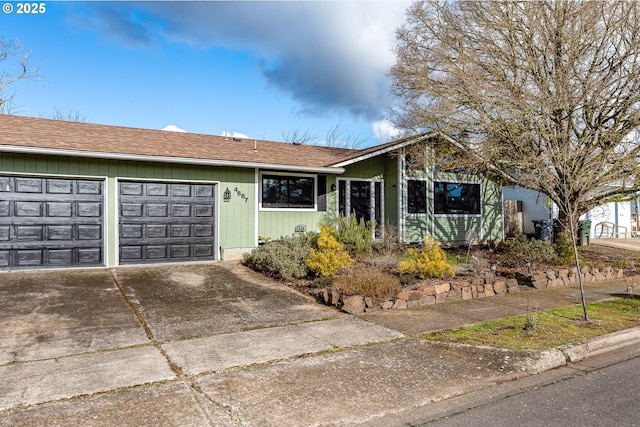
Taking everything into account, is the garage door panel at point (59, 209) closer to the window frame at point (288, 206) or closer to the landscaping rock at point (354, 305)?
the window frame at point (288, 206)

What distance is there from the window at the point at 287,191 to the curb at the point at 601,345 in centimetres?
895

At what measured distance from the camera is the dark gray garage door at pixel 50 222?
29.8ft

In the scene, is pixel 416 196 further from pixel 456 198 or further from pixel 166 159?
pixel 166 159

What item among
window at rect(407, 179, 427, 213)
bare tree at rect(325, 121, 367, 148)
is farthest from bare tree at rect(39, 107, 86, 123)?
window at rect(407, 179, 427, 213)

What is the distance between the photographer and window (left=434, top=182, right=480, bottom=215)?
15.4m

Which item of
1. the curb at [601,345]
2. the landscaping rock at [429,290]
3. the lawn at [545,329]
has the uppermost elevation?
the landscaping rock at [429,290]

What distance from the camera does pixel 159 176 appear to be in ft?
34.6

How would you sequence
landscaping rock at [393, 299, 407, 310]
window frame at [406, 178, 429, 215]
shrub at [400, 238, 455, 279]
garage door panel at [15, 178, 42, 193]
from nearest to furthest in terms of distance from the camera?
landscaping rock at [393, 299, 407, 310]
shrub at [400, 238, 455, 279]
garage door panel at [15, 178, 42, 193]
window frame at [406, 178, 429, 215]

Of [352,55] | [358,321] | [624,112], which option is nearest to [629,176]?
[624,112]

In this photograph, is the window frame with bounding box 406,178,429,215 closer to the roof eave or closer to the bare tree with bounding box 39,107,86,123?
the roof eave

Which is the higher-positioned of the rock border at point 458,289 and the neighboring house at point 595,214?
the neighboring house at point 595,214

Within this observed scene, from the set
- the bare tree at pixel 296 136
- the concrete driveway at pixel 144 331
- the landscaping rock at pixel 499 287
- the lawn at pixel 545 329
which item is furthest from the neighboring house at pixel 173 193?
the bare tree at pixel 296 136

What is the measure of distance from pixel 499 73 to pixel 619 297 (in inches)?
254

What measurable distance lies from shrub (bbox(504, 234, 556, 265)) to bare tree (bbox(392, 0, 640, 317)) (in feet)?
3.13
